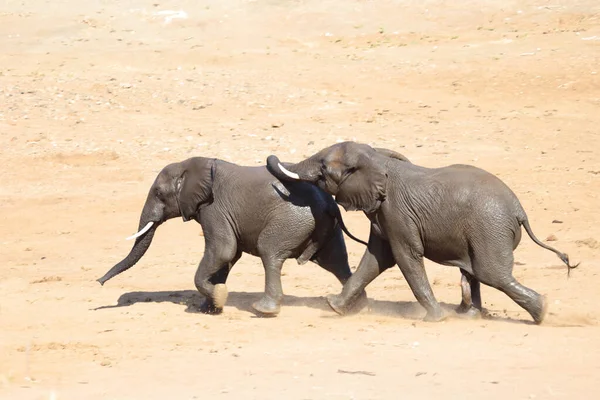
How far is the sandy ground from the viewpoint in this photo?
8.69 metres

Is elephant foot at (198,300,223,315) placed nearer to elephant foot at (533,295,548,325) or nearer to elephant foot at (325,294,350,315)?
elephant foot at (325,294,350,315)

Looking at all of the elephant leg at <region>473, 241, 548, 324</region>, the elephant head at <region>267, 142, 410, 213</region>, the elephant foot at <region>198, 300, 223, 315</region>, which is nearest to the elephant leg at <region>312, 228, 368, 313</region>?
the elephant head at <region>267, 142, 410, 213</region>

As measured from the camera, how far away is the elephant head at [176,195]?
11422 millimetres

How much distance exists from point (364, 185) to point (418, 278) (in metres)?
0.95

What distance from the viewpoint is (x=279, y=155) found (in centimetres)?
1962

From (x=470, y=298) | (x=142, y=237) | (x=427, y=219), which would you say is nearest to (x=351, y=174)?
(x=427, y=219)

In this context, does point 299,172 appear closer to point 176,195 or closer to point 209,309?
point 176,195

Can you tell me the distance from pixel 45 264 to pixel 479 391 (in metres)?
8.16

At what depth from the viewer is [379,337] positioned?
9727 millimetres

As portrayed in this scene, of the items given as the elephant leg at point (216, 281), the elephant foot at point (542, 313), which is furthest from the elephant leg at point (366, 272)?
the elephant foot at point (542, 313)

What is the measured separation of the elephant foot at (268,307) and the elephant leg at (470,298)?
168 cm

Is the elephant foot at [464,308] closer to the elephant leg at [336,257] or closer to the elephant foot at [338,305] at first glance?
the elephant leg at [336,257]

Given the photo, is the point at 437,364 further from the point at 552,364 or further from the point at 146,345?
the point at 146,345

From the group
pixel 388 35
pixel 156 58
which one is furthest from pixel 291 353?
pixel 388 35
